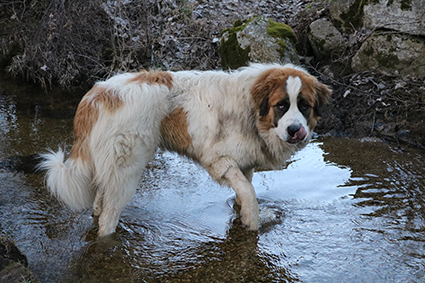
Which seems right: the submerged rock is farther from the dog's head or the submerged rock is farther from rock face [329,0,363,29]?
rock face [329,0,363,29]

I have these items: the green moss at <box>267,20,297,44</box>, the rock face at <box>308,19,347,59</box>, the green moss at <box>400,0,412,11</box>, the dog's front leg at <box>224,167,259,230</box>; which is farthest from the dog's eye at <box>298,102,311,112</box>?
the green moss at <box>400,0,412,11</box>

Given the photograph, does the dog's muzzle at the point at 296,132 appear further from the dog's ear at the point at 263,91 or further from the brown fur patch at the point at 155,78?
the brown fur patch at the point at 155,78

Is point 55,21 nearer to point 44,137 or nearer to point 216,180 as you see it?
point 44,137

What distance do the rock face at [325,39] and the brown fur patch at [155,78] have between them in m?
4.28

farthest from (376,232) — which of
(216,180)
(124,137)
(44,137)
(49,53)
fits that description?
(49,53)

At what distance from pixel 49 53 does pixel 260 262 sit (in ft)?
19.4

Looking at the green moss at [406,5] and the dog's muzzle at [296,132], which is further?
the green moss at [406,5]

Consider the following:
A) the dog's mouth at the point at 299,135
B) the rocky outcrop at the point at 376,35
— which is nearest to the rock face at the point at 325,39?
the rocky outcrop at the point at 376,35

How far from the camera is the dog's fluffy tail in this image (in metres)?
3.89

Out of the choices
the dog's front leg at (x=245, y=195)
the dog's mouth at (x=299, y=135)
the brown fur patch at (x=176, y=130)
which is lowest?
the dog's front leg at (x=245, y=195)

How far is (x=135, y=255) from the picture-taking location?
12.3ft

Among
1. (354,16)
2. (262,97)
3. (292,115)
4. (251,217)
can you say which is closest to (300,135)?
(292,115)

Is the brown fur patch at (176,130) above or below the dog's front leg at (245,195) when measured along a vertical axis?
above

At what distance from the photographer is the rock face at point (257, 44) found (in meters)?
7.30
